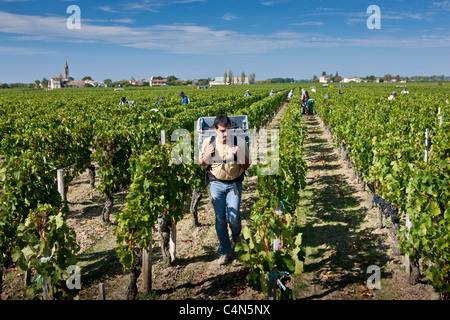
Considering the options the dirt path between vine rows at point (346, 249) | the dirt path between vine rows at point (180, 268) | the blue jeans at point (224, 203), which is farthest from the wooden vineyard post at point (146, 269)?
the dirt path between vine rows at point (346, 249)

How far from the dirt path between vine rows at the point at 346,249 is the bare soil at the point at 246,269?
1 centimetres

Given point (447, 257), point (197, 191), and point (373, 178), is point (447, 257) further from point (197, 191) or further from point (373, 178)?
point (197, 191)

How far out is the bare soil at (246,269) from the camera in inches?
171

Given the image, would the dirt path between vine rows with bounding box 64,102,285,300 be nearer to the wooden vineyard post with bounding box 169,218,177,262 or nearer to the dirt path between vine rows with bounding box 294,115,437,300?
the wooden vineyard post with bounding box 169,218,177,262

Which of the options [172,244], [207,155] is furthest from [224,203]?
[172,244]

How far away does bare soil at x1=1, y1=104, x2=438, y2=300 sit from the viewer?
4332 mm

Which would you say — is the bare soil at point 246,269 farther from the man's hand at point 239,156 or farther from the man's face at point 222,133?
the man's face at point 222,133

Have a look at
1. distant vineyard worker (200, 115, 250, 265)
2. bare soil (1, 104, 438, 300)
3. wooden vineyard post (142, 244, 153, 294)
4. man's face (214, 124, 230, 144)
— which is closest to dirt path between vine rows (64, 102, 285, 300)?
bare soil (1, 104, 438, 300)

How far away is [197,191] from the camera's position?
21.7 feet

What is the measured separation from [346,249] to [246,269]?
161 cm

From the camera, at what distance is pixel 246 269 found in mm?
4844

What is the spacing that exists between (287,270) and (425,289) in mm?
1732

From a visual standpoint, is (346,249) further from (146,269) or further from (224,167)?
(146,269)
